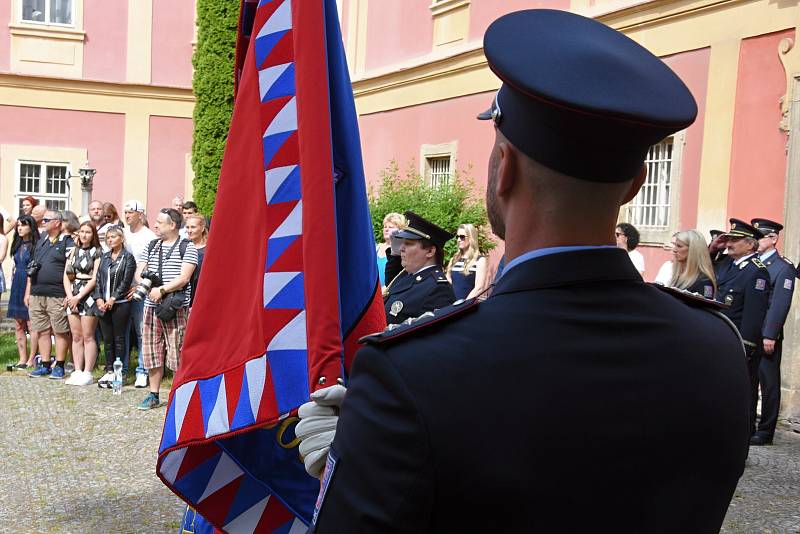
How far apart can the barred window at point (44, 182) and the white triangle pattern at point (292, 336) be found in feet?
61.0

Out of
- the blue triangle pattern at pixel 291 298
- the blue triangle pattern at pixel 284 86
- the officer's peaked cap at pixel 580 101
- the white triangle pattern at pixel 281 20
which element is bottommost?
the blue triangle pattern at pixel 291 298

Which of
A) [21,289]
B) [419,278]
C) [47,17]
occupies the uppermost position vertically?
[47,17]

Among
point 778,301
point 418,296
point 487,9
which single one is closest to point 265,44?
point 418,296

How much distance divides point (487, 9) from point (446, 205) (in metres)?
3.18

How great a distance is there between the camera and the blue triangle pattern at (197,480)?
7.47 feet

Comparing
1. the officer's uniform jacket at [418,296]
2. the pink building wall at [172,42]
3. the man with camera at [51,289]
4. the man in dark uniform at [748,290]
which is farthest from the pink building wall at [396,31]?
the officer's uniform jacket at [418,296]

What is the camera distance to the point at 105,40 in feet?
65.0

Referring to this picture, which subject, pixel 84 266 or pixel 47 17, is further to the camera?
pixel 47 17

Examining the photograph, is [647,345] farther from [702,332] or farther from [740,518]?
[740,518]

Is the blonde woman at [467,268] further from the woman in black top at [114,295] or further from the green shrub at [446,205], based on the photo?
the woman in black top at [114,295]

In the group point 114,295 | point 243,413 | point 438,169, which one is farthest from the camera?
point 438,169

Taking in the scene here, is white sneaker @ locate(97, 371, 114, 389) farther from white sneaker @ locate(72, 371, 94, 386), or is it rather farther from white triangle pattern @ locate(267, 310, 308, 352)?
white triangle pattern @ locate(267, 310, 308, 352)

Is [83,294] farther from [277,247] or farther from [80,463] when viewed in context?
[277,247]

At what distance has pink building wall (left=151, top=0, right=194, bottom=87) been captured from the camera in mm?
20312
